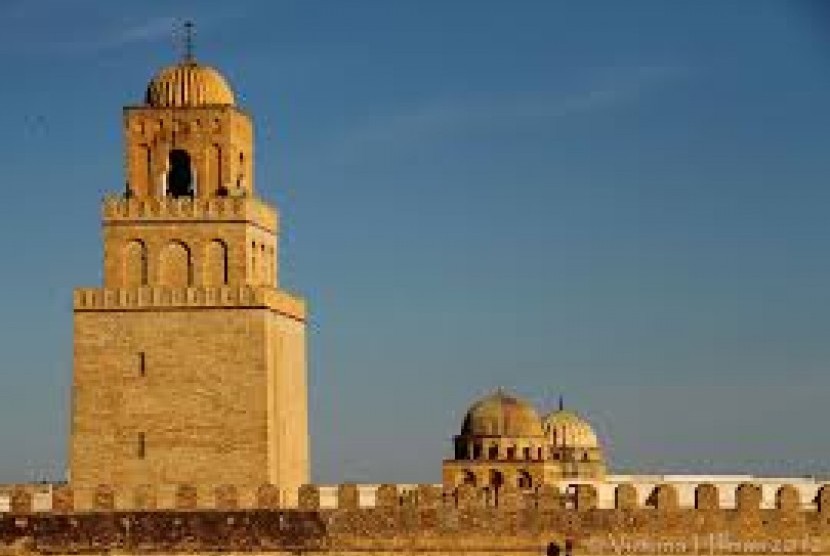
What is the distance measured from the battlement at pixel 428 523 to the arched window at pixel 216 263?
242 inches

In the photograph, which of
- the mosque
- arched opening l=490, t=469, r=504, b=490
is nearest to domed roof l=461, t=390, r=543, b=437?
arched opening l=490, t=469, r=504, b=490

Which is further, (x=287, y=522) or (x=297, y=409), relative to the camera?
(x=297, y=409)

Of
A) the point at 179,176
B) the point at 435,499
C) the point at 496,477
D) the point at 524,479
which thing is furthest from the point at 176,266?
the point at 496,477

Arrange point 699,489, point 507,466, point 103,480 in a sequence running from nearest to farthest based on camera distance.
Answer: point 699,489
point 103,480
point 507,466

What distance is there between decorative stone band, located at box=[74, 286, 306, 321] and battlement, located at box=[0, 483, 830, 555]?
5245mm

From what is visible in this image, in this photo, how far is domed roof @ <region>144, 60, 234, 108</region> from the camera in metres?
56.2

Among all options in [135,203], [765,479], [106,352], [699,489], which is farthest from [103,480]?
[765,479]

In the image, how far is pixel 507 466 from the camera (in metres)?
78.2

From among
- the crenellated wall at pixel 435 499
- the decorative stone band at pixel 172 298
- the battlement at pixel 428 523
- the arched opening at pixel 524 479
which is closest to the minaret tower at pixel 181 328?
the decorative stone band at pixel 172 298

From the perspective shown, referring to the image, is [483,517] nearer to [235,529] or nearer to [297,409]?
[235,529]

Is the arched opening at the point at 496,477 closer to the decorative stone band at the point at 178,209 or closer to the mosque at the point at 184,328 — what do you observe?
the mosque at the point at 184,328

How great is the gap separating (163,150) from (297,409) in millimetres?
6668

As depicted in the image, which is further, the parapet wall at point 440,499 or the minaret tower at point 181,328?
the minaret tower at point 181,328

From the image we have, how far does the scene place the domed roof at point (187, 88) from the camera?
184ft
